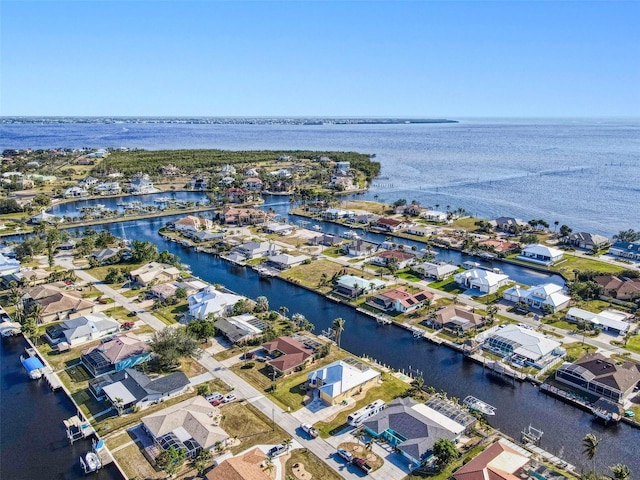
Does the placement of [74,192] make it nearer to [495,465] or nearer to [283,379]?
[283,379]

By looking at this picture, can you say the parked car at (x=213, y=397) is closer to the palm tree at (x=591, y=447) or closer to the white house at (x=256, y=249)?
the palm tree at (x=591, y=447)

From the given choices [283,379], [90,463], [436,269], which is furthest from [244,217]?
[90,463]

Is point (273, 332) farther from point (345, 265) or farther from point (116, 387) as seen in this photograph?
point (345, 265)

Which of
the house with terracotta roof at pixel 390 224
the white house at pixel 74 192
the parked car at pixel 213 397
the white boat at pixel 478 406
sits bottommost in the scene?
the white boat at pixel 478 406

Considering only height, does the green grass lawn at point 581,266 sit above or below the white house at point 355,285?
below

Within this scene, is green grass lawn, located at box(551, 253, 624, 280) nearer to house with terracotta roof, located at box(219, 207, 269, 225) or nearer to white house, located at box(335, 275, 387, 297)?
white house, located at box(335, 275, 387, 297)

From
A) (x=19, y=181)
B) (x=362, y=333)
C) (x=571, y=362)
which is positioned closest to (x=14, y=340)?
(x=362, y=333)

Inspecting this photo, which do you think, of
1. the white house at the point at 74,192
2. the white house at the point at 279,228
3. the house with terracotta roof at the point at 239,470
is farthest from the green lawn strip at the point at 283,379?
the white house at the point at 74,192
